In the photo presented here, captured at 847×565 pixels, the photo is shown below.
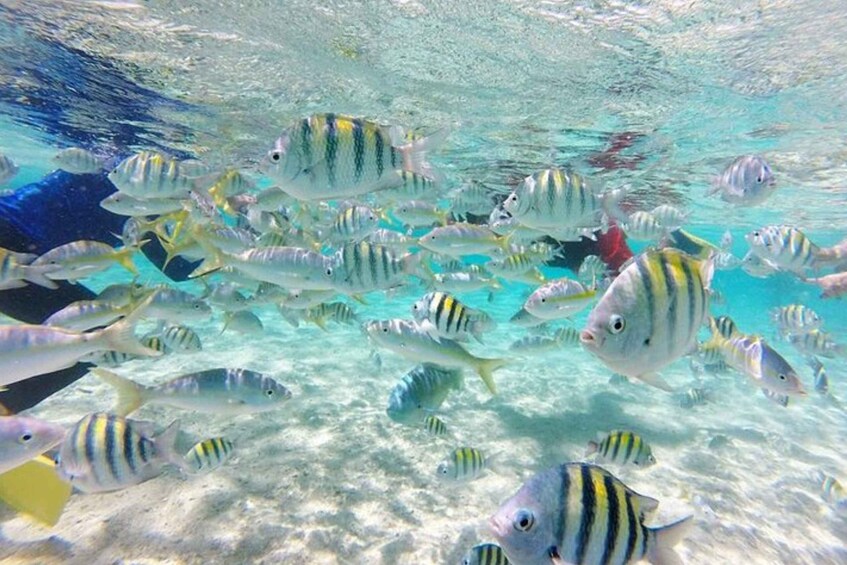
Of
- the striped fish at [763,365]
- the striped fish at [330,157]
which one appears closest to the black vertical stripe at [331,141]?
the striped fish at [330,157]

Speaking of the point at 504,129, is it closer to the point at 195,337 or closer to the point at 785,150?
the point at 785,150

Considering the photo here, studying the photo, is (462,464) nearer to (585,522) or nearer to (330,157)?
(585,522)

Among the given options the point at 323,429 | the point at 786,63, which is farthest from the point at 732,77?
the point at 323,429

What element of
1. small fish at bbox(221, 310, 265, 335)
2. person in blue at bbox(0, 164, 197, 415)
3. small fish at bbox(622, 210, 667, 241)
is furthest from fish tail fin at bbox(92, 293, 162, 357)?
small fish at bbox(622, 210, 667, 241)

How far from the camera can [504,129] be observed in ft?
45.0

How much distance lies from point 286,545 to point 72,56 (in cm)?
1190

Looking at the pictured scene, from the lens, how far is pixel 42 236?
7.57 metres

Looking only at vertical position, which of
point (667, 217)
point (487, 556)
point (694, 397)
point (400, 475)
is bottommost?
point (694, 397)

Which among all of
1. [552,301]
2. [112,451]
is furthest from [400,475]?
[112,451]

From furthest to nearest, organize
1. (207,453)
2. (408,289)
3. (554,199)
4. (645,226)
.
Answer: (408,289), (645,226), (207,453), (554,199)

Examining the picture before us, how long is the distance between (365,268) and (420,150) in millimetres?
1509

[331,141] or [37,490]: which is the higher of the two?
[331,141]

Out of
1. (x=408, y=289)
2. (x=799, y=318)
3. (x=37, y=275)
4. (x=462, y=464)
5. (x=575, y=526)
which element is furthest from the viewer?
(x=408, y=289)

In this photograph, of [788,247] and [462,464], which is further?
[788,247]
